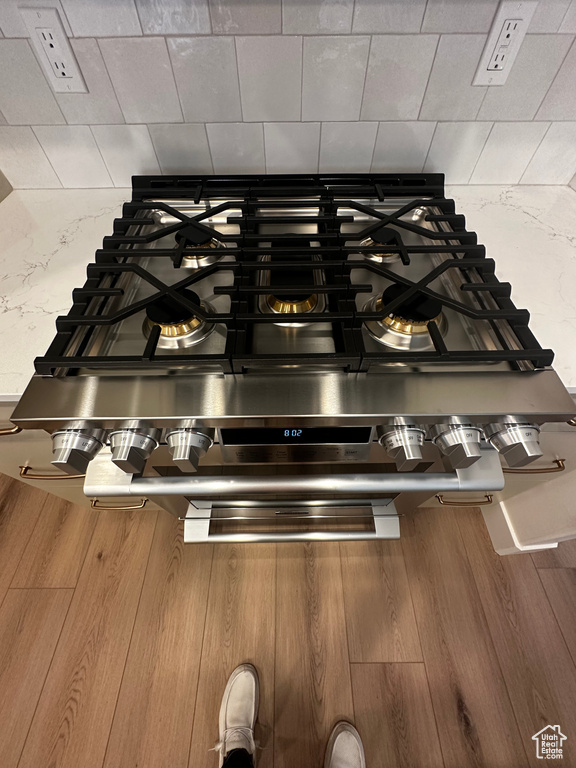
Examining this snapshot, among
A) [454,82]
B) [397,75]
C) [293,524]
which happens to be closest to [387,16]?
[397,75]

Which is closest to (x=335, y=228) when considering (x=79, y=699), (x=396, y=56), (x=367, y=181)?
(x=367, y=181)

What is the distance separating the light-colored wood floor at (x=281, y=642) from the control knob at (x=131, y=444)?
37.3 inches

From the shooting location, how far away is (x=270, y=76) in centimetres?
77

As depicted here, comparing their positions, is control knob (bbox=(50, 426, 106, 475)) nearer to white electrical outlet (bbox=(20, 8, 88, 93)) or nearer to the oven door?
the oven door

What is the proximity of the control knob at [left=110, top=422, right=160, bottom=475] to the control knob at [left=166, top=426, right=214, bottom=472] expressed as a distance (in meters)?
0.03

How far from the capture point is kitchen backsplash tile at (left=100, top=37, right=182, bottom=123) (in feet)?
2.41

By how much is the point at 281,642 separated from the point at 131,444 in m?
1.01

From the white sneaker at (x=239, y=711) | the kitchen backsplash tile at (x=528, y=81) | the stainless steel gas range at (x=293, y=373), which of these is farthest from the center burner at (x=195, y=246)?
the white sneaker at (x=239, y=711)

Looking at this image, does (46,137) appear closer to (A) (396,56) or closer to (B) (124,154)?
(B) (124,154)

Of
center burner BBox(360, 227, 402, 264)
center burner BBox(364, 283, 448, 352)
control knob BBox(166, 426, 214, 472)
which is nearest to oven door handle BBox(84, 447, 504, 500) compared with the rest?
control knob BBox(166, 426, 214, 472)

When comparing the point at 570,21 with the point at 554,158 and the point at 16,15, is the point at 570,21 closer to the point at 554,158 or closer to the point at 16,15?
the point at 554,158

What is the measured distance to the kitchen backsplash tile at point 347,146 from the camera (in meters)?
0.85

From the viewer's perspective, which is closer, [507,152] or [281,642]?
[507,152]

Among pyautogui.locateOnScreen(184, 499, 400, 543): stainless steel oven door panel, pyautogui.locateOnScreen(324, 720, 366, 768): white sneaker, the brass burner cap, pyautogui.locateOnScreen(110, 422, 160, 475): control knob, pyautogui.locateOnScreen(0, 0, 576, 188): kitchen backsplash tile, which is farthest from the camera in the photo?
pyautogui.locateOnScreen(324, 720, 366, 768): white sneaker
